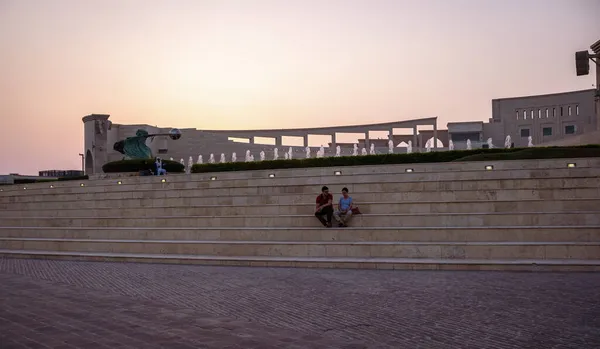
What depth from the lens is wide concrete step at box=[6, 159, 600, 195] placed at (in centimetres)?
1711

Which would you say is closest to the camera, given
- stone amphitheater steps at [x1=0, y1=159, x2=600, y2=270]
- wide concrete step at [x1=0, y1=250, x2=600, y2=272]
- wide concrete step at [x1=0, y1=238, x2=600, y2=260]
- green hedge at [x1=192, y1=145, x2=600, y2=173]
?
wide concrete step at [x1=0, y1=250, x2=600, y2=272]

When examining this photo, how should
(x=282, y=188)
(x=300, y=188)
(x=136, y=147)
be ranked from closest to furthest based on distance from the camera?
(x=300, y=188) → (x=282, y=188) → (x=136, y=147)

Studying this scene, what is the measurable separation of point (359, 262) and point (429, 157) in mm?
11251

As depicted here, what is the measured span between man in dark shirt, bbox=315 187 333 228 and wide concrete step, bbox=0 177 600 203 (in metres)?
2.36

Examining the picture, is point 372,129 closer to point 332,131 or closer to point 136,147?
Answer: point 332,131

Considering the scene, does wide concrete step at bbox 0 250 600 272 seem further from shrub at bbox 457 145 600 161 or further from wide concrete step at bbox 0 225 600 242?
shrub at bbox 457 145 600 161

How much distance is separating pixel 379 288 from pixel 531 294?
7.99 feet

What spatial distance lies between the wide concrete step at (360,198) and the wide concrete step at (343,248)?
278cm

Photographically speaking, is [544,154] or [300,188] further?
[544,154]

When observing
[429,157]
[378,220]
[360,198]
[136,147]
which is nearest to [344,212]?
[378,220]

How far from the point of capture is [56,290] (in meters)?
10.5

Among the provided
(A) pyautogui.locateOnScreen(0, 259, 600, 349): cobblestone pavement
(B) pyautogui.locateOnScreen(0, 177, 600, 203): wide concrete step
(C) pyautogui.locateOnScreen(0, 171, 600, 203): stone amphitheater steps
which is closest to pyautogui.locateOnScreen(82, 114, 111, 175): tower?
(C) pyautogui.locateOnScreen(0, 171, 600, 203): stone amphitheater steps

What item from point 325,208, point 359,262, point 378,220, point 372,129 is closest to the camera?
point 359,262

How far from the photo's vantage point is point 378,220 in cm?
1520
